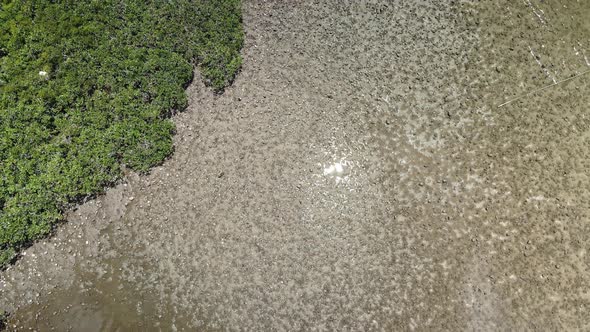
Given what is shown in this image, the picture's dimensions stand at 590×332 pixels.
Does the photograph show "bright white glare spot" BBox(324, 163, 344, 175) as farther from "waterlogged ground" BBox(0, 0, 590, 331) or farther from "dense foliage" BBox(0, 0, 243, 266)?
"dense foliage" BBox(0, 0, 243, 266)

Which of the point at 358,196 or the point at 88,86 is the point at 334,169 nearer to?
the point at 358,196

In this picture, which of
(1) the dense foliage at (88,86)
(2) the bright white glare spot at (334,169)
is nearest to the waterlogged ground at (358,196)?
(2) the bright white glare spot at (334,169)

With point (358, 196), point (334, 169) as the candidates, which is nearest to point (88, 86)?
point (334, 169)

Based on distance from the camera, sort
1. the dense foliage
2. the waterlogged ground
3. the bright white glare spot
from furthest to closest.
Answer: the bright white glare spot
the dense foliage
the waterlogged ground

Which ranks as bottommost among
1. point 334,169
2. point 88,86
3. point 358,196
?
point 358,196

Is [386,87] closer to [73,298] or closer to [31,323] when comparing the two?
[73,298]

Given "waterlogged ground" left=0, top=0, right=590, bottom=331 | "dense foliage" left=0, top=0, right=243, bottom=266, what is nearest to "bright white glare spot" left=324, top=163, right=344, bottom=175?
"waterlogged ground" left=0, top=0, right=590, bottom=331

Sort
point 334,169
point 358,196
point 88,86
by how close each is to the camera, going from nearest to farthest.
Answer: point 358,196
point 334,169
point 88,86

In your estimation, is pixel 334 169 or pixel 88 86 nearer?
pixel 334 169
